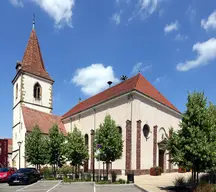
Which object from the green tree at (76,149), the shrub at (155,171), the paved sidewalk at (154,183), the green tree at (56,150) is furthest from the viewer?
the shrub at (155,171)

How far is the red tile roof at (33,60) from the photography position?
45.3 meters

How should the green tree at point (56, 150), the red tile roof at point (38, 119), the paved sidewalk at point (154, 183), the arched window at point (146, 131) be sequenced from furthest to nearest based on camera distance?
the red tile roof at point (38, 119)
the arched window at point (146, 131)
the green tree at point (56, 150)
the paved sidewalk at point (154, 183)

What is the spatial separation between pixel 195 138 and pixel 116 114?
59.4ft

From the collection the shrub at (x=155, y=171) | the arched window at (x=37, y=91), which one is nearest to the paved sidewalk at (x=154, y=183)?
the shrub at (x=155, y=171)

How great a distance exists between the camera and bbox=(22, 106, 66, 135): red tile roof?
39.6 metres

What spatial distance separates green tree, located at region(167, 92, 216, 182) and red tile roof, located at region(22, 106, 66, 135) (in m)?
27.6

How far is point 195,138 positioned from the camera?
46.4 feet

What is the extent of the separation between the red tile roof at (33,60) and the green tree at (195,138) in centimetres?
3462

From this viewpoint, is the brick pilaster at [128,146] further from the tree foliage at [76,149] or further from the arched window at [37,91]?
the arched window at [37,91]

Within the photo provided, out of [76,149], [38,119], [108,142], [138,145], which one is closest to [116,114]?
[138,145]

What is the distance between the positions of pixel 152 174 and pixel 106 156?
9278 mm

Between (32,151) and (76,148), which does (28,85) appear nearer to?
(32,151)

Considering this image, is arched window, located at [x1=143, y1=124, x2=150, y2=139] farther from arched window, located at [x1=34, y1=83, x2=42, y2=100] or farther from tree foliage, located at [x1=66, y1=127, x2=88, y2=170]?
arched window, located at [x1=34, y1=83, x2=42, y2=100]

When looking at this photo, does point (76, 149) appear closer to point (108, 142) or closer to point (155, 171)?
point (108, 142)
